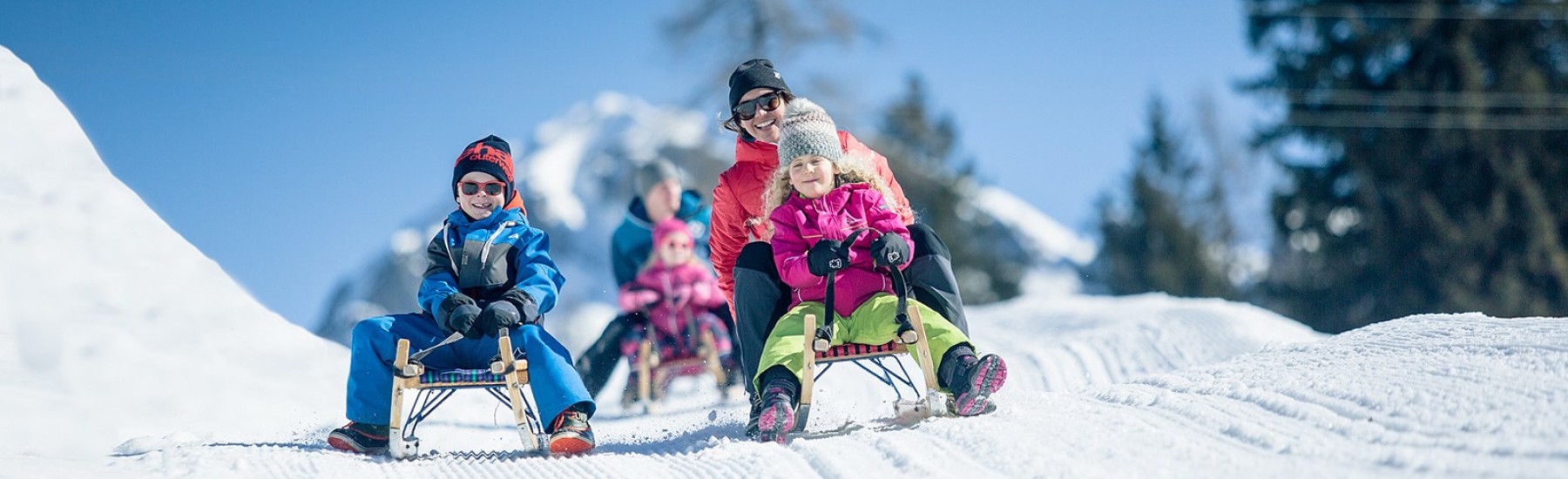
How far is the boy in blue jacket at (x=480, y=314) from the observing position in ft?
11.9

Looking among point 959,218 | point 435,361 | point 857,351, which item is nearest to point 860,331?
point 857,351

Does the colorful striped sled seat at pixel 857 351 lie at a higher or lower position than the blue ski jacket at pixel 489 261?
lower

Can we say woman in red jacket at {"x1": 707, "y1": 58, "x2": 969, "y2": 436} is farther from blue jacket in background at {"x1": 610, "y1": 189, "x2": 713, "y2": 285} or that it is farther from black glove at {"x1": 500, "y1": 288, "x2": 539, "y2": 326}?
blue jacket in background at {"x1": 610, "y1": 189, "x2": 713, "y2": 285}

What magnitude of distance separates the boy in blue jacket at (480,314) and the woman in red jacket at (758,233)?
0.54m

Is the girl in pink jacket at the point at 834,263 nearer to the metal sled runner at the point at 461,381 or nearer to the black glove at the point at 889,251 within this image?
the black glove at the point at 889,251

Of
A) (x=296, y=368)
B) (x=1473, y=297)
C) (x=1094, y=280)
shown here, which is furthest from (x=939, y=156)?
(x=296, y=368)

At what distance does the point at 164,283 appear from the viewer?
5199mm

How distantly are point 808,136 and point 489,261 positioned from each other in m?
1.02

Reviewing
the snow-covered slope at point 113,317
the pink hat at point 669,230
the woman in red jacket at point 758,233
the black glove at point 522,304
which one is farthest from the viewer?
the pink hat at point 669,230

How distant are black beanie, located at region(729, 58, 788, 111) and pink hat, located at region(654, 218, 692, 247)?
2.79 m

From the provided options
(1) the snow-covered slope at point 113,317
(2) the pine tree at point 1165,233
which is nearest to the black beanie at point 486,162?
(1) the snow-covered slope at point 113,317

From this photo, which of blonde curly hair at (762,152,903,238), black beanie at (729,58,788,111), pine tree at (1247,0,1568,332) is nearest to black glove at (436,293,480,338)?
blonde curly hair at (762,152,903,238)

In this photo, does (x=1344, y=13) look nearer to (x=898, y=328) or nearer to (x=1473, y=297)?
(x=1473, y=297)

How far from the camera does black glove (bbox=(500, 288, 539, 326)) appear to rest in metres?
3.72
